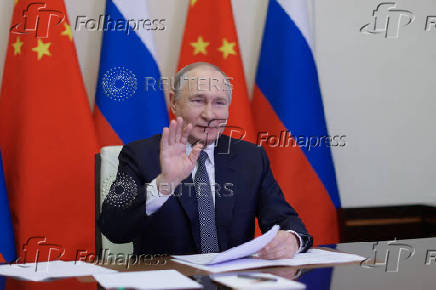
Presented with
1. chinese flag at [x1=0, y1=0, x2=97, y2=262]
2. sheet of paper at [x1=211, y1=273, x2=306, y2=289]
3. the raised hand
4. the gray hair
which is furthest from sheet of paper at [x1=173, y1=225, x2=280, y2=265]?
chinese flag at [x1=0, y1=0, x2=97, y2=262]

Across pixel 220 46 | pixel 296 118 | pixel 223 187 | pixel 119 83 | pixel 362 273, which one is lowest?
pixel 362 273

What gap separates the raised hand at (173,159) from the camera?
1.79 m

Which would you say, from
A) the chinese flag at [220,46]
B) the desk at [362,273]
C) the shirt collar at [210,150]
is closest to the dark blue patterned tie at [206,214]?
the shirt collar at [210,150]

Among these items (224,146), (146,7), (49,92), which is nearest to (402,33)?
(146,7)

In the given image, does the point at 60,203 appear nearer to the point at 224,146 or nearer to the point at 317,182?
the point at 224,146

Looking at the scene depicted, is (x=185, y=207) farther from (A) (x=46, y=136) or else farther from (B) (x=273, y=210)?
(A) (x=46, y=136)

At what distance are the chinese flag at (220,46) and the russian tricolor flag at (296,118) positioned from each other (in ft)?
0.61

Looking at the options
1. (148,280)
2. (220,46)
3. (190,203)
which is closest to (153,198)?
(190,203)

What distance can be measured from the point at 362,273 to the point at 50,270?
2.97 ft

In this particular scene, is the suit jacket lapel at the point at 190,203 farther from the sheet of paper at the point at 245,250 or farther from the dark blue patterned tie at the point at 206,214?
the sheet of paper at the point at 245,250

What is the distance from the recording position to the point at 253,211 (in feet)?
7.20

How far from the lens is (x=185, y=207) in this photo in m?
2.02

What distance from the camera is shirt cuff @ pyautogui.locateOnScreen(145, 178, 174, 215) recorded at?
1.81m

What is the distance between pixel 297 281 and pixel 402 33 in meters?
3.01
